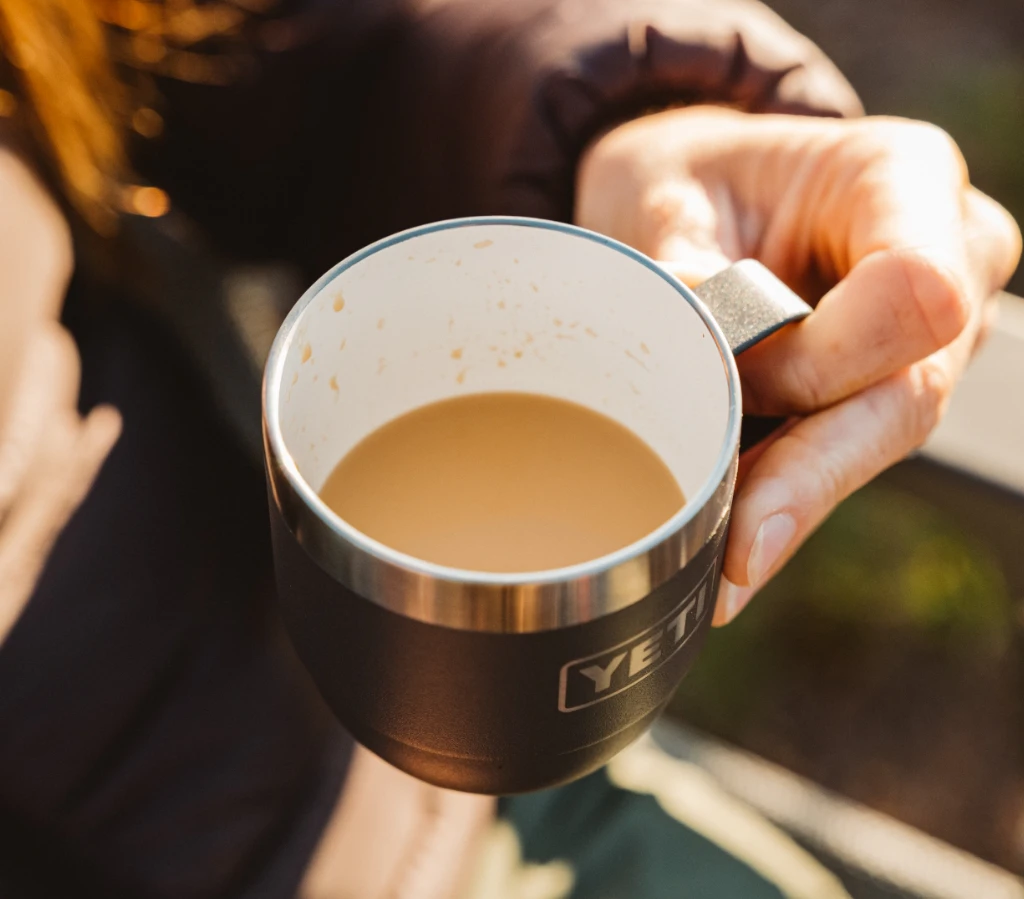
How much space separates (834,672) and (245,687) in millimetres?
1048

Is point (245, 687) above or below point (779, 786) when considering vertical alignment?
above

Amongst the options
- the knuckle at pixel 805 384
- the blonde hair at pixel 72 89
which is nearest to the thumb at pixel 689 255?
the knuckle at pixel 805 384

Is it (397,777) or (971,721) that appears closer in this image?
(397,777)

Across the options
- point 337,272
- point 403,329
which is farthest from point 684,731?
point 337,272

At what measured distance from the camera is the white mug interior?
650 millimetres

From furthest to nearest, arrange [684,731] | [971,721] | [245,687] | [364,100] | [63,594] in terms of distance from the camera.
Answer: [971,721]
[684,731]
[364,100]
[245,687]
[63,594]

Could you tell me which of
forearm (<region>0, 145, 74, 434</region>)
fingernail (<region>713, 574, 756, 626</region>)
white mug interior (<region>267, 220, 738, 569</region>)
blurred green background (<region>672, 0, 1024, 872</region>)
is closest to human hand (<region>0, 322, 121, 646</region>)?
forearm (<region>0, 145, 74, 434</region>)

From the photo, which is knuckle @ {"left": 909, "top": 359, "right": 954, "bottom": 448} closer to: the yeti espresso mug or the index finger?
the index finger

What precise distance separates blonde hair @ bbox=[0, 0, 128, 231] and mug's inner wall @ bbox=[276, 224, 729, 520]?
27.1 inches

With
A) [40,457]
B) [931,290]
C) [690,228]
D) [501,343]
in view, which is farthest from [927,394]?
[40,457]

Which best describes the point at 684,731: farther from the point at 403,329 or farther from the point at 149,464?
the point at 403,329

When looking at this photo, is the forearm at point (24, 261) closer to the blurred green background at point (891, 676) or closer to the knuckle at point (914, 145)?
the knuckle at point (914, 145)

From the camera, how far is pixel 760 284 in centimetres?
68

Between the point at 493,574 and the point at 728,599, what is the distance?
12.1 inches
